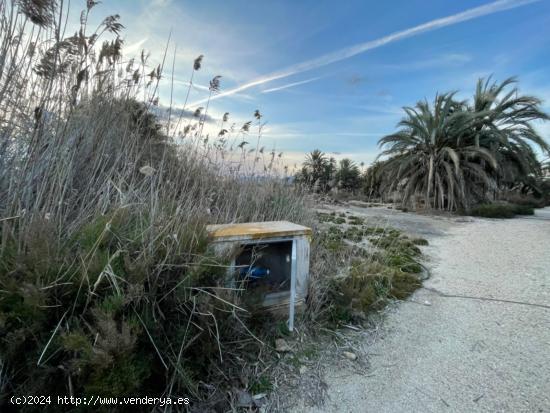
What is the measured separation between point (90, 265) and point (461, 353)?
7.72 feet

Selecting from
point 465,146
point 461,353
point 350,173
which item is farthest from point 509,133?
point 461,353

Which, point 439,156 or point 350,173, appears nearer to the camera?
point 439,156

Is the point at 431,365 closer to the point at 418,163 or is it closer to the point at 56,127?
the point at 56,127

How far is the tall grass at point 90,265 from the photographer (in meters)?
1.01

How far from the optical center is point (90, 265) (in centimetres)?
117

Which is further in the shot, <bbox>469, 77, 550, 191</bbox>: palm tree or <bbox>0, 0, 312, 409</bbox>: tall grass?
<bbox>469, 77, 550, 191</bbox>: palm tree

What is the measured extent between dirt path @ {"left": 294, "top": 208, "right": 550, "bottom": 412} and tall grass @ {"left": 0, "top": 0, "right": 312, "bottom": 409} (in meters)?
0.76

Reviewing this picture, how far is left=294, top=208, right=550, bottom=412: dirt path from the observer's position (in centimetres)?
147

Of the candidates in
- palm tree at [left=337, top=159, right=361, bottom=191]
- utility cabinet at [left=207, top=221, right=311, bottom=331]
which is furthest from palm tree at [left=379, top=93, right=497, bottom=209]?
utility cabinet at [left=207, top=221, right=311, bottom=331]

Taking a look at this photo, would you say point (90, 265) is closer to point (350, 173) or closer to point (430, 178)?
point (430, 178)

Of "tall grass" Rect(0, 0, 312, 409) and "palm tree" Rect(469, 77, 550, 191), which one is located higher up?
"palm tree" Rect(469, 77, 550, 191)

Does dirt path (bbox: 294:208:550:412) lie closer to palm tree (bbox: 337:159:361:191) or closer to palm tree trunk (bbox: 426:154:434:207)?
palm tree trunk (bbox: 426:154:434:207)

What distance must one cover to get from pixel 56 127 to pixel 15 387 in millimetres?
1641

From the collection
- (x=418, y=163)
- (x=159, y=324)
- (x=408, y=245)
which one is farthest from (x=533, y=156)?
(x=159, y=324)
